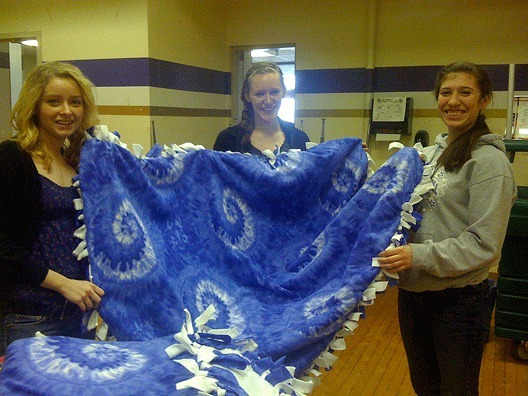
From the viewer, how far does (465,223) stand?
1.49 m

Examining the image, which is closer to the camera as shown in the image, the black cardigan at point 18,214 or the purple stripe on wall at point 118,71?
the black cardigan at point 18,214

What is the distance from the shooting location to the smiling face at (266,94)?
2.06 m

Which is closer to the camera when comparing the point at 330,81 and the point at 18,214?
the point at 18,214

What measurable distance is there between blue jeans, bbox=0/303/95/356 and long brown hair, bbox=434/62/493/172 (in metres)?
1.12

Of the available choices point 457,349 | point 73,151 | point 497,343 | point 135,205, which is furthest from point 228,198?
point 497,343

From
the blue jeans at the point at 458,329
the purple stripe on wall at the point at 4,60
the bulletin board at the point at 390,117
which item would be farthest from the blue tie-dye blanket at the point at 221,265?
the purple stripe on wall at the point at 4,60

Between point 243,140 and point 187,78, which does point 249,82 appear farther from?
point 187,78

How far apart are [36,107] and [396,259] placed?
3.38 ft

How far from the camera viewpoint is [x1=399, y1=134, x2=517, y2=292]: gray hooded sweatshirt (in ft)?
4.64

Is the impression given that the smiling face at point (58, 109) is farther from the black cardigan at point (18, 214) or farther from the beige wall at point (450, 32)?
the beige wall at point (450, 32)

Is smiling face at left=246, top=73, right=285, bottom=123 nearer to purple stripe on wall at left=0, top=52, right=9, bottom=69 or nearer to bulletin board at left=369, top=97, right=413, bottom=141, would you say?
bulletin board at left=369, top=97, right=413, bottom=141

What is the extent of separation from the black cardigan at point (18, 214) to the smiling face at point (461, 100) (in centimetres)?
117

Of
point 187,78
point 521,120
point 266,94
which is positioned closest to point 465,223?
point 266,94

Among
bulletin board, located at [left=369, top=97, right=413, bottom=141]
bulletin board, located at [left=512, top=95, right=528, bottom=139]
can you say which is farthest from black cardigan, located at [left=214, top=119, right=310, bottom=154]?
bulletin board, located at [left=369, top=97, right=413, bottom=141]
